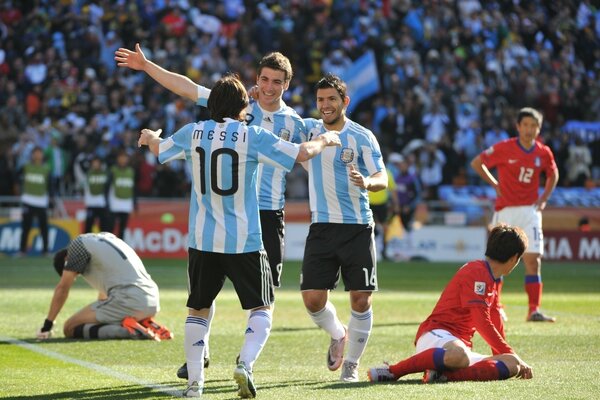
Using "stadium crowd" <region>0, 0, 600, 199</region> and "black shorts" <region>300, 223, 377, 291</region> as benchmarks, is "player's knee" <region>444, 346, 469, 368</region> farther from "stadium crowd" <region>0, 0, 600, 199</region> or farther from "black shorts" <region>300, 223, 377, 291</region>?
"stadium crowd" <region>0, 0, 600, 199</region>

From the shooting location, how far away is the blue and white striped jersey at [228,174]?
7.34m

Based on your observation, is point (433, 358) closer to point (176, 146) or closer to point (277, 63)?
point (176, 146)

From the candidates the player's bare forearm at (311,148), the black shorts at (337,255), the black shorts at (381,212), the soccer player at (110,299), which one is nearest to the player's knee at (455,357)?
the black shorts at (337,255)

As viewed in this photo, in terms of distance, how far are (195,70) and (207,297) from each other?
2021cm

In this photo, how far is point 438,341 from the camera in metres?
8.07

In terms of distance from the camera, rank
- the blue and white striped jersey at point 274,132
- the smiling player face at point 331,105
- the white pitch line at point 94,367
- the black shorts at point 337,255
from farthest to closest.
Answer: the blue and white striped jersey at point 274,132 → the black shorts at point 337,255 → the smiling player face at point 331,105 → the white pitch line at point 94,367

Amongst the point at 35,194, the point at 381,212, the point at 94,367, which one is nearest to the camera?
the point at 94,367

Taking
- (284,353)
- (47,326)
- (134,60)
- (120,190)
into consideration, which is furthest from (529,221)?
(120,190)

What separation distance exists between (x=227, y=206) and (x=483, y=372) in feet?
7.26

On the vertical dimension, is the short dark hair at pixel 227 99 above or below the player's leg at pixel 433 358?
above

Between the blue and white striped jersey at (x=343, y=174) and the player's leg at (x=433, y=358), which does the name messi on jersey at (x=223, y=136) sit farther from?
the player's leg at (x=433, y=358)

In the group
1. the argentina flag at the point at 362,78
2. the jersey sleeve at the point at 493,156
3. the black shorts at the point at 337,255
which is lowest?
the black shorts at the point at 337,255

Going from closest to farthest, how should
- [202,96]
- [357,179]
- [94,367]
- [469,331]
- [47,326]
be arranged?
[357,179], [469,331], [202,96], [94,367], [47,326]

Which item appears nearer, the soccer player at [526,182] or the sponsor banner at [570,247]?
the soccer player at [526,182]
